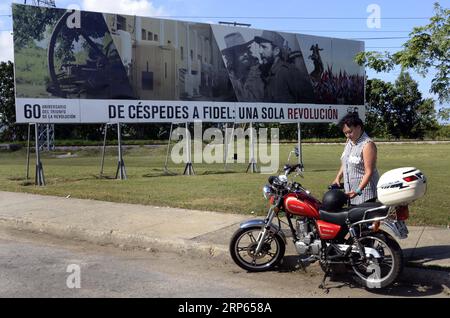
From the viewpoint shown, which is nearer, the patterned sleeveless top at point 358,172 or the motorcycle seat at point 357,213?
the motorcycle seat at point 357,213

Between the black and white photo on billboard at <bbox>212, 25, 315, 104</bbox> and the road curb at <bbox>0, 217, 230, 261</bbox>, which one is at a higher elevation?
the black and white photo on billboard at <bbox>212, 25, 315, 104</bbox>

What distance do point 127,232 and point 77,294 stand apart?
2.86 metres

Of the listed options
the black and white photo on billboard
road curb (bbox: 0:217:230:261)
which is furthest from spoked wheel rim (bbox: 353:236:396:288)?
the black and white photo on billboard

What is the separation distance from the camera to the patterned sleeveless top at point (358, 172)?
625 cm

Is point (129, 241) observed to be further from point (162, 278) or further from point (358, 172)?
point (358, 172)

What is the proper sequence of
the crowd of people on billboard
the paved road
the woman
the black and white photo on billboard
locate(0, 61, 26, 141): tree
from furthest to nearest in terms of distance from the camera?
locate(0, 61, 26, 141): tree < the crowd of people on billboard < the black and white photo on billboard < the woman < the paved road

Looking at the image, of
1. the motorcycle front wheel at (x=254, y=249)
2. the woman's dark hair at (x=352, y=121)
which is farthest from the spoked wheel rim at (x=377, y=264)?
the woman's dark hair at (x=352, y=121)

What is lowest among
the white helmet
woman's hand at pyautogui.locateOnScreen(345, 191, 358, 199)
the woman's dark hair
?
woman's hand at pyautogui.locateOnScreen(345, 191, 358, 199)

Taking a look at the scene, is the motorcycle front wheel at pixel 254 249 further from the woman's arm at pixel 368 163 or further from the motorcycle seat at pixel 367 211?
the woman's arm at pixel 368 163

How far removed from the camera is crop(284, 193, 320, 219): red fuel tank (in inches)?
240

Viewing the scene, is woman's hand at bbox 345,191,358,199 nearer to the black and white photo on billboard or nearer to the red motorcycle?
the red motorcycle

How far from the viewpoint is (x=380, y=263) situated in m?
5.82

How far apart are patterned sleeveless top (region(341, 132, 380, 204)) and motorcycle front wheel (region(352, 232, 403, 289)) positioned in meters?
0.58

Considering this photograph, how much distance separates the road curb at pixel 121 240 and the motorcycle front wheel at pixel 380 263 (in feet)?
A: 6.74
